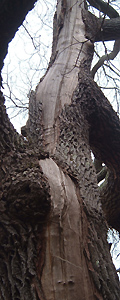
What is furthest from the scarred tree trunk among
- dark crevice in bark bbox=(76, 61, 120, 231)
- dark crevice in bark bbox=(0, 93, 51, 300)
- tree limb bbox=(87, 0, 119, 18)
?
tree limb bbox=(87, 0, 119, 18)

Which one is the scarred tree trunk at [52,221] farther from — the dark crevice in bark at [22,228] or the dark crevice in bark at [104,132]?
the dark crevice in bark at [104,132]

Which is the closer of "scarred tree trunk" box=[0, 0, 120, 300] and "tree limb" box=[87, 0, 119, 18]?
"scarred tree trunk" box=[0, 0, 120, 300]

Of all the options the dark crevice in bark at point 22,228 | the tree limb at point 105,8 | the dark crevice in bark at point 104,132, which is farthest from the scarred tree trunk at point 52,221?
the tree limb at point 105,8

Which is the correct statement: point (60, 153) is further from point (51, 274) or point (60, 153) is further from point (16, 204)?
point (51, 274)

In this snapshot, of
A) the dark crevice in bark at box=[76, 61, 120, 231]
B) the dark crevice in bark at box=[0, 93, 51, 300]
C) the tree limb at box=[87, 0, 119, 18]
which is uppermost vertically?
the tree limb at box=[87, 0, 119, 18]

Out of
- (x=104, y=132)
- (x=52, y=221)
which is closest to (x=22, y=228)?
(x=52, y=221)

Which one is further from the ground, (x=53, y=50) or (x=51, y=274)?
(x=53, y=50)

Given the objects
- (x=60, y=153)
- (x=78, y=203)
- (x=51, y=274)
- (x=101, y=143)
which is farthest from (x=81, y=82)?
(x=51, y=274)

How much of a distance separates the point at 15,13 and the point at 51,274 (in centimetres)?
120

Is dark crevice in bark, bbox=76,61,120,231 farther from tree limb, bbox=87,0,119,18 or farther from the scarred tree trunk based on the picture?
tree limb, bbox=87,0,119,18

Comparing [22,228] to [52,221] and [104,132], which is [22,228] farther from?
[104,132]

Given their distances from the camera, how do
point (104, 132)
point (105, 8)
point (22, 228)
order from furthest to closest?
point (105, 8) → point (104, 132) → point (22, 228)

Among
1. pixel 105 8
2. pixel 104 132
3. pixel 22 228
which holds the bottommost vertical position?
pixel 22 228

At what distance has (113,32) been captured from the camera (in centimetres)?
324
